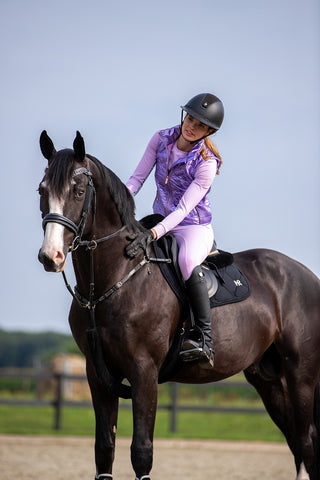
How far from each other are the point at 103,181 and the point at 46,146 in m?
0.46

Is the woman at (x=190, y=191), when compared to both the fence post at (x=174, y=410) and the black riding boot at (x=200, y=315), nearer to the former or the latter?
the black riding boot at (x=200, y=315)

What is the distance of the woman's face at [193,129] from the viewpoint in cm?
527

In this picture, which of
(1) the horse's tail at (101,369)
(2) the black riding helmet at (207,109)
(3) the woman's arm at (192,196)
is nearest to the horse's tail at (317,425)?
(1) the horse's tail at (101,369)

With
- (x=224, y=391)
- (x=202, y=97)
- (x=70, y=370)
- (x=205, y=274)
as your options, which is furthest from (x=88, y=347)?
(x=70, y=370)

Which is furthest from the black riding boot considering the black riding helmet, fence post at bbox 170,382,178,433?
fence post at bbox 170,382,178,433

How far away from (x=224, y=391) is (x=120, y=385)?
18885mm

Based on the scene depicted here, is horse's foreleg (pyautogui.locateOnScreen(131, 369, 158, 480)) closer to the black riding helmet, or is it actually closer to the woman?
the woman

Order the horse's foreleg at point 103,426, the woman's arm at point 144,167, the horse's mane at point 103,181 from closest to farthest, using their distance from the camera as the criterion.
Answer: the horse's mane at point 103,181 → the horse's foreleg at point 103,426 → the woman's arm at point 144,167

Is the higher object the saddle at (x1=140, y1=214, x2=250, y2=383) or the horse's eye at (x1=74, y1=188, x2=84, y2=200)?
the horse's eye at (x1=74, y1=188, x2=84, y2=200)

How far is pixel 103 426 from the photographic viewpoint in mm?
4840

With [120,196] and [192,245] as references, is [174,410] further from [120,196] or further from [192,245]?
[120,196]

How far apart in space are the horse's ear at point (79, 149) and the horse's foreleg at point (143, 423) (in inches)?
58.8

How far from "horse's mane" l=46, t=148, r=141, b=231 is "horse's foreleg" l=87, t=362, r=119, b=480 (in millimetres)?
1112

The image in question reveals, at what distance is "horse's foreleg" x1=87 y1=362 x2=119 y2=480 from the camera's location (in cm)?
484
